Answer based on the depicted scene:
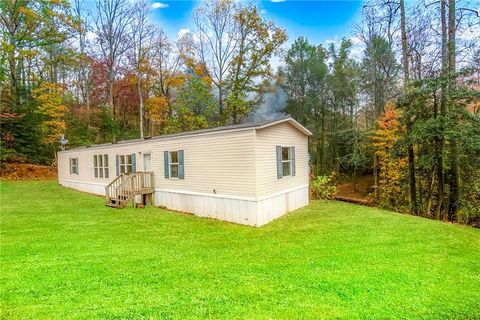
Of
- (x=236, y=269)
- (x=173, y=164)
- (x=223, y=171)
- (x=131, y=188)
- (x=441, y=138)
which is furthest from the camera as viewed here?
(x=131, y=188)

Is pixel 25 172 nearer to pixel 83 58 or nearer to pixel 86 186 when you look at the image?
pixel 86 186

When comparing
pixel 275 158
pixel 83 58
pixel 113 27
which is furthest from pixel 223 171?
pixel 83 58

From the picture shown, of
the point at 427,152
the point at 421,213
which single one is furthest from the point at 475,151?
the point at 421,213

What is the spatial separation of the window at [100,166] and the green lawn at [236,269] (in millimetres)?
5320

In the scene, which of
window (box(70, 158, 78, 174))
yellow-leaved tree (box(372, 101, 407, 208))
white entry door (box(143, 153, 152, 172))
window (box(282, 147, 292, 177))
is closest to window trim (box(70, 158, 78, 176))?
window (box(70, 158, 78, 174))

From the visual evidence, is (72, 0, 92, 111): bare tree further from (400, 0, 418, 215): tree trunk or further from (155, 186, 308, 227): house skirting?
(400, 0, 418, 215): tree trunk

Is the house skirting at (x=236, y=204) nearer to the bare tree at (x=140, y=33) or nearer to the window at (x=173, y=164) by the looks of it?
the window at (x=173, y=164)

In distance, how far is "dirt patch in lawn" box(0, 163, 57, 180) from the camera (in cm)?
1934

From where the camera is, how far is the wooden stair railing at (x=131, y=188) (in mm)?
10648

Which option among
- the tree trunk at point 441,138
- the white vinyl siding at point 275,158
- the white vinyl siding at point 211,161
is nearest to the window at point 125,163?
the white vinyl siding at point 211,161

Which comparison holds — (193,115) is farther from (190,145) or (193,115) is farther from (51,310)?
(51,310)

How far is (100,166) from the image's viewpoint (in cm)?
1402

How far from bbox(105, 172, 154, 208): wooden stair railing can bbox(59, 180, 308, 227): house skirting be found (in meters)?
0.47

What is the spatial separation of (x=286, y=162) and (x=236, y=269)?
18.8 ft
